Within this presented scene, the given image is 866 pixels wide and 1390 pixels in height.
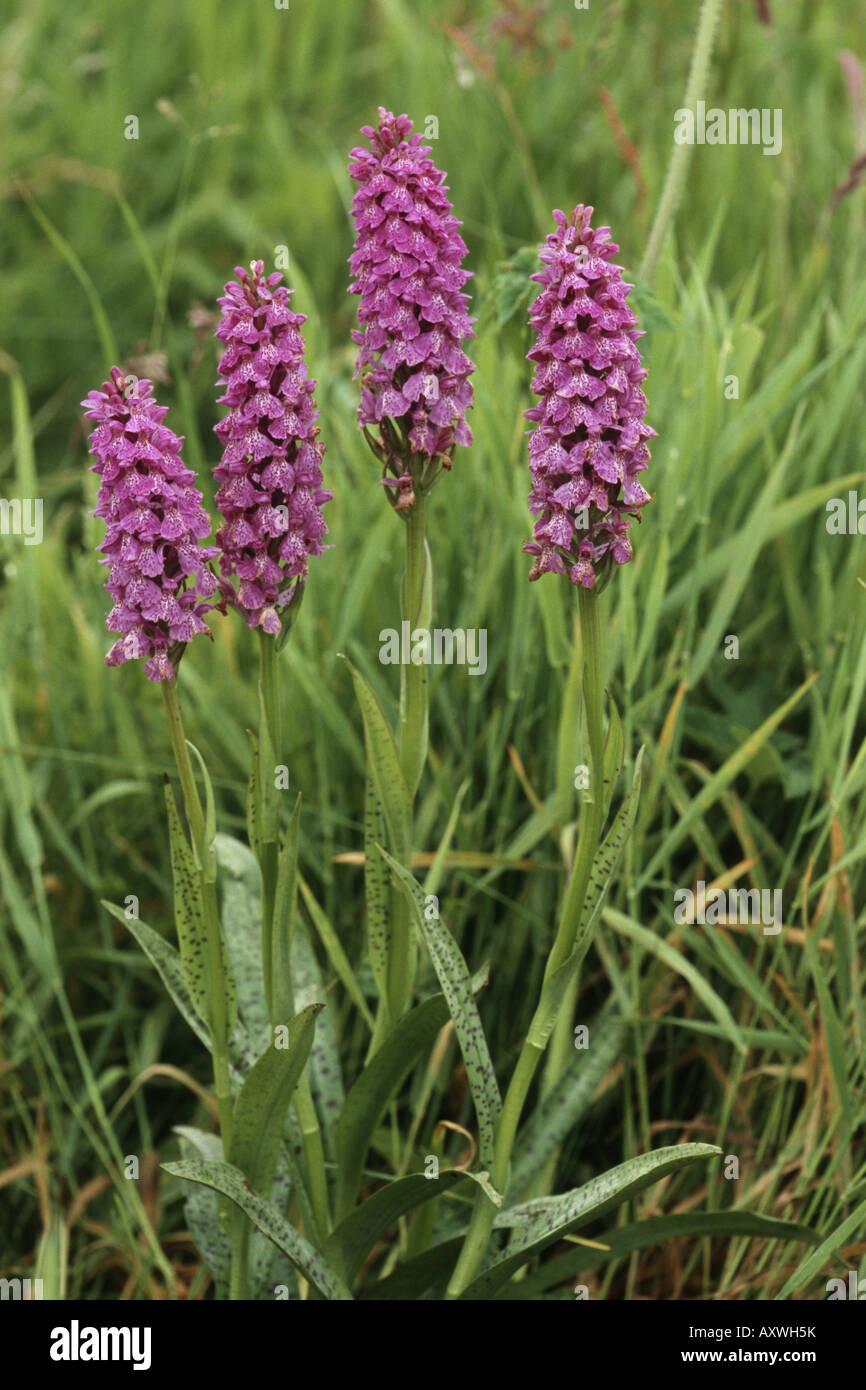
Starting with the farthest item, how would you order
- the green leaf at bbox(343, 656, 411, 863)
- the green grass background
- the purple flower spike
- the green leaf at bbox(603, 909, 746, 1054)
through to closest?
the green grass background < the green leaf at bbox(603, 909, 746, 1054) < the green leaf at bbox(343, 656, 411, 863) < the purple flower spike

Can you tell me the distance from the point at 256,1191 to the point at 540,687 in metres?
1.09

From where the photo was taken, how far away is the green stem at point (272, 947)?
195 centimetres

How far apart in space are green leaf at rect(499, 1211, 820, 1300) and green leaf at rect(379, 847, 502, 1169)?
0.28 m

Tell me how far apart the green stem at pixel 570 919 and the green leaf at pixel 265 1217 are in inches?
7.0

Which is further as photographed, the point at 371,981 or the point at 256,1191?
the point at 371,981

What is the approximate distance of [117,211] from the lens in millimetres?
4855

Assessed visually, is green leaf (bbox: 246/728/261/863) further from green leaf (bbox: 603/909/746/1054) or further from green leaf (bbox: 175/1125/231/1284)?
green leaf (bbox: 603/909/746/1054)

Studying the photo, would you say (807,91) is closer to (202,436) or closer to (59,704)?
(202,436)

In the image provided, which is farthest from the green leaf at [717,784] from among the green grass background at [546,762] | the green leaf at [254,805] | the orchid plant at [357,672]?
the green leaf at [254,805]

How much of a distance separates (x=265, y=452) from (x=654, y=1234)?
1.28 meters

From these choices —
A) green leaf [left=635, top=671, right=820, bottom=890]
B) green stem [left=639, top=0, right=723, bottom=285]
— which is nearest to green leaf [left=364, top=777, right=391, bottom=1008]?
green leaf [left=635, top=671, right=820, bottom=890]

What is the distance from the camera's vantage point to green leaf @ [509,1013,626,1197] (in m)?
2.33

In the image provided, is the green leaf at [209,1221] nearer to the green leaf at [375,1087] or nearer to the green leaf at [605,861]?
the green leaf at [375,1087]

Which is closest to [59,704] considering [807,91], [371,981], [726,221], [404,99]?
→ [371,981]
